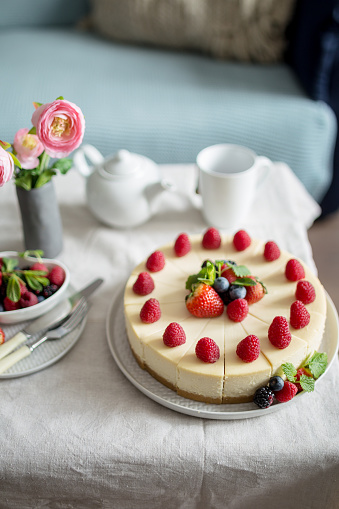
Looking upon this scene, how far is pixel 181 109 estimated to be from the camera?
2.12 meters

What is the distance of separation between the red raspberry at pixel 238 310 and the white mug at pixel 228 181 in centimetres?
42

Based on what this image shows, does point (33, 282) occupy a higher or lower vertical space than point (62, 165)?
lower

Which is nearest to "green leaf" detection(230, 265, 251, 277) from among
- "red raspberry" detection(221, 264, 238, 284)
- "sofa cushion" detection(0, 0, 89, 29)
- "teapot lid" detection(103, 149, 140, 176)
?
"red raspberry" detection(221, 264, 238, 284)

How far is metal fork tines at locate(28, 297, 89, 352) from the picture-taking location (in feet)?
3.41

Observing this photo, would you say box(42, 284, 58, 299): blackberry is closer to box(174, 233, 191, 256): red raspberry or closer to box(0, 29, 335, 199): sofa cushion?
box(174, 233, 191, 256): red raspberry

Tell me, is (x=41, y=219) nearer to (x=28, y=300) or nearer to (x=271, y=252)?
(x=28, y=300)

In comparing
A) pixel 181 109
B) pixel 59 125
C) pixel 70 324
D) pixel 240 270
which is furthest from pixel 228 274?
pixel 181 109

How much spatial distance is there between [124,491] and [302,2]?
6.89 ft

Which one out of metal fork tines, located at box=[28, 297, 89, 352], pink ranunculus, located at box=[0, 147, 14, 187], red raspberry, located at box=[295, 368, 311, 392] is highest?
pink ranunculus, located at box=[0, 147, 14, 187]

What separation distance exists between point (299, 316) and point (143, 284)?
32 cm

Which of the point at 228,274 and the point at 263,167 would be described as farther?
the point at 263,167

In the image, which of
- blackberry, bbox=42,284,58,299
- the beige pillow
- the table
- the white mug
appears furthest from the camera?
the beige pillow

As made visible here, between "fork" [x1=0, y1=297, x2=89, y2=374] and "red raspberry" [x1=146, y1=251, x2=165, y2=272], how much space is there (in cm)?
17

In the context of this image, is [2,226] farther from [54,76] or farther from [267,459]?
[54,76]
